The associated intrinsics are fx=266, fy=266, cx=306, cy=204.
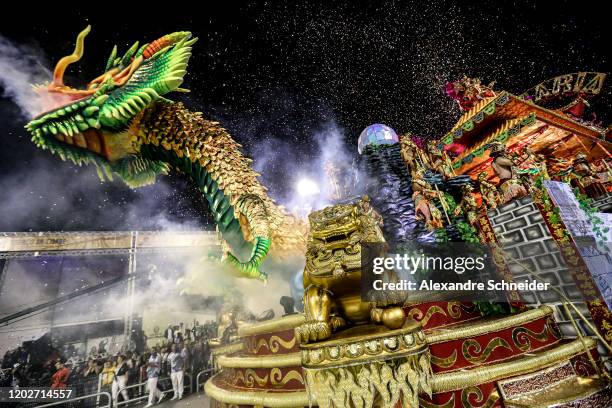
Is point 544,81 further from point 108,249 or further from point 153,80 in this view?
point 108,249

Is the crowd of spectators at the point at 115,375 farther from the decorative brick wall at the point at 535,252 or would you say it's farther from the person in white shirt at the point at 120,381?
the decorative brick wall at the point at 535,252

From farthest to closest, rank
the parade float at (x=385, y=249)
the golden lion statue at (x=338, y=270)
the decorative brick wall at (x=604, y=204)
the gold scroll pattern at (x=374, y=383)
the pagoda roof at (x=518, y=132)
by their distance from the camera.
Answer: the pagoda roof at (x=518, y=132)
the decorative brick wall at (x=604, y=204)
the golden lion statue at (x=338, y=270)
the parade float at (x=385, y=249)
the gold scroll pattern at (x=374, y=383)

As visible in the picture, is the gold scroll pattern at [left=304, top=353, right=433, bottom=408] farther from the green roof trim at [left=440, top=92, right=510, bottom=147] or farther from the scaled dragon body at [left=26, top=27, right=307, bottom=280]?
the green roof trim at [left=440, top=92, right=510, bottom=147]

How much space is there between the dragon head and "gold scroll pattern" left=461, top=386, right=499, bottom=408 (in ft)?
17.7

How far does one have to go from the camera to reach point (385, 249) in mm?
1896

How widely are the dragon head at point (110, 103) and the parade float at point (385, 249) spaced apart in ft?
0.08

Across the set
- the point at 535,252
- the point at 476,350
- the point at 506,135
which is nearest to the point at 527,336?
the point at 476,350

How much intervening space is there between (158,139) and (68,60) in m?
2.04

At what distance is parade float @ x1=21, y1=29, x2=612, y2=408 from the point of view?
5.04 feet

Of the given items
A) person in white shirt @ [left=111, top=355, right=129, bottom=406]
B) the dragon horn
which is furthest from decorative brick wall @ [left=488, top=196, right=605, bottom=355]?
person in white shirt @ [left=111, top=355, right=129, bottom=406]

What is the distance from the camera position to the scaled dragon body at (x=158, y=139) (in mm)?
4312

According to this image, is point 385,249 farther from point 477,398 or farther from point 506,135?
point 506,135

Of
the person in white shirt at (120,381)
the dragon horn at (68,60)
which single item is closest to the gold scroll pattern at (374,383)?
the dragon horn at (68,60)

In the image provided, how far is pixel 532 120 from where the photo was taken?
7.70 m
